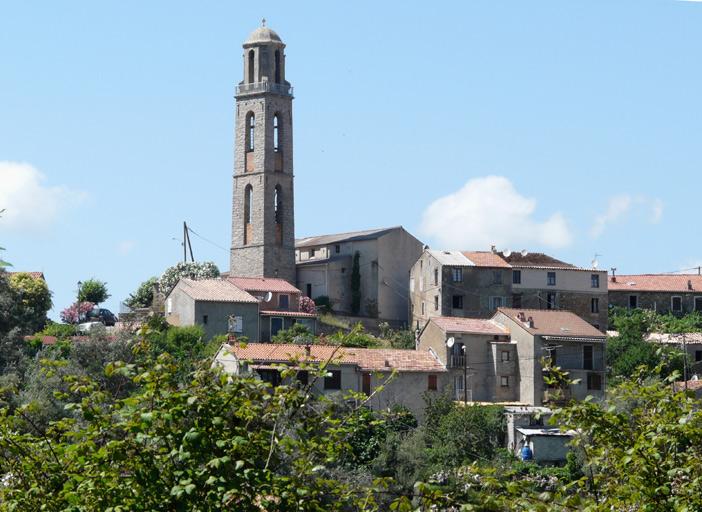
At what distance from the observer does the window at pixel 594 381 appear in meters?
60.2

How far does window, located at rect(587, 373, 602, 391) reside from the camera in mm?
60250

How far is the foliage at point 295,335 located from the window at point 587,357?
10.3 metres

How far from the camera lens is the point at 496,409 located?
54906mm

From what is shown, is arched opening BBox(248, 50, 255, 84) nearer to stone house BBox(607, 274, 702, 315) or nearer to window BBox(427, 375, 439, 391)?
stone house BBox(607, 274, 702, 315)

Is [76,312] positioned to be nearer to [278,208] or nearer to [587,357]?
[278,208]

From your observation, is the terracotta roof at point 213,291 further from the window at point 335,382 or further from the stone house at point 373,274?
the window at point 335,382

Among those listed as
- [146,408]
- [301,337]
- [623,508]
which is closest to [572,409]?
[623,508]

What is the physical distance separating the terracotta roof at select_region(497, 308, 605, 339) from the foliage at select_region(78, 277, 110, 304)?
19257 mm

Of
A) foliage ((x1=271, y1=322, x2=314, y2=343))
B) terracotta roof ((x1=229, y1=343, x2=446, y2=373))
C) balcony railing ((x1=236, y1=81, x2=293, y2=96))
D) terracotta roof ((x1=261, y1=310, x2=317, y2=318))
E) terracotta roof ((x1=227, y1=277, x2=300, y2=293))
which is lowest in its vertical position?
terracotta roof ((x1=229, y1=343, x2=446, y2=373))

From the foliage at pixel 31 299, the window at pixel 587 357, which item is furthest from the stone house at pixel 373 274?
the foliage at pixel 31 299

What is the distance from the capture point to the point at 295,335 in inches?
2466

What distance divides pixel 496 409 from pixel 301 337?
9.36m

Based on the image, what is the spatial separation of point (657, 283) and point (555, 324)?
13865 millimetres

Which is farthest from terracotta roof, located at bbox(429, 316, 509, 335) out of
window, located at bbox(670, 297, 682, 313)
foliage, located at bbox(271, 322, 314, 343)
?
window, located at bbox(670, 297, 682, 313)
